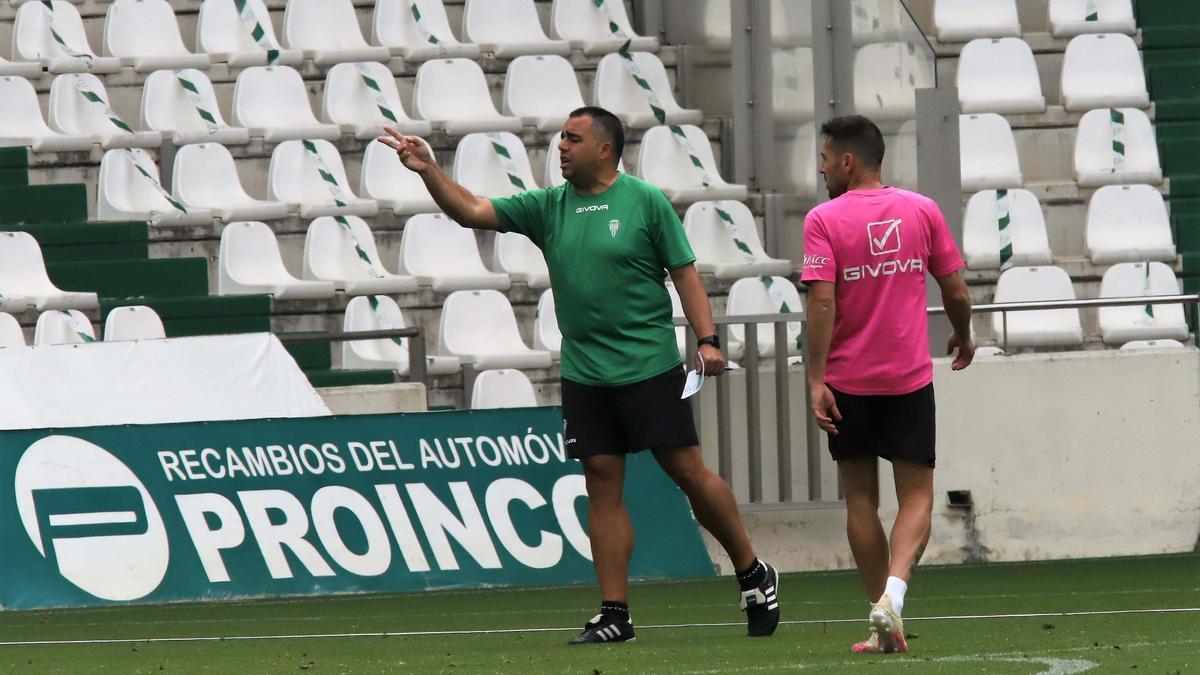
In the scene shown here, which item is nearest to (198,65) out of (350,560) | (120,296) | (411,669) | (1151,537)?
(120,296)

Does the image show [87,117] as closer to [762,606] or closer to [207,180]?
[207,180]

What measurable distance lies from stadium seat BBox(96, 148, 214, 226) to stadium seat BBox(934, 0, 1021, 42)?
18.1 ft

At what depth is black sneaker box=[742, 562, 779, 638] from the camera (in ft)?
20.8

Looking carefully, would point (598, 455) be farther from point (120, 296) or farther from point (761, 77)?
point (761, 77)

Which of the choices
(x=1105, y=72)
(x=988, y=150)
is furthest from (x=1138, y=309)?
(x=1105, y=72)

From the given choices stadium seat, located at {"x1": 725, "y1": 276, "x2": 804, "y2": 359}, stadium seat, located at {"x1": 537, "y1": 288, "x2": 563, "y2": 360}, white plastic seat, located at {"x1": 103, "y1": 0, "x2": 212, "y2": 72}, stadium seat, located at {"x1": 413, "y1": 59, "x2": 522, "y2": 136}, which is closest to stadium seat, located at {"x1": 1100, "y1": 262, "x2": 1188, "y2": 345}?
stadium seat, located at {"x1": 725, "y1": 276, "x2": 804, "y2": 359}

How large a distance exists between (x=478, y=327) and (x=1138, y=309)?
4.25 meters

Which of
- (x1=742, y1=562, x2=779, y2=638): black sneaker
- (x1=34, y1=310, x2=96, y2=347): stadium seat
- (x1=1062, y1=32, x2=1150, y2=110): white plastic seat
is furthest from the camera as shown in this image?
(x1=1062, y1=32, x2=1150, y2=110): white plastic seat

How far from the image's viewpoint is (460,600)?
8.87 metres

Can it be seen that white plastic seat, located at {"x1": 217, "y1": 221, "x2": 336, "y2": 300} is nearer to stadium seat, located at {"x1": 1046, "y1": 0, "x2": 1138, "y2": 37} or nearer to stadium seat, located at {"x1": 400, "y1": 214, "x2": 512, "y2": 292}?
stadium seat, located at {"x1": 400, "y1": 214, "x2": 512, "y2": 292}

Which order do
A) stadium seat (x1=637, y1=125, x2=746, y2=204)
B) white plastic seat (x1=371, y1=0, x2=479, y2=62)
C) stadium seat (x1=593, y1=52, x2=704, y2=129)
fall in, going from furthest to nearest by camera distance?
white plastic seat (x1=371, y1=0, x2=479, y2=62) → stadium seat (x1=593, y1=52, x2=704, y2=129) → stadium seat (x1=637, y1=125, x2=746, y2=204)

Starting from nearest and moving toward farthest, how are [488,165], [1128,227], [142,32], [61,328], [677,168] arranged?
[61,328] < [488,165] < [677,168] < [1128,227] < [142,32]

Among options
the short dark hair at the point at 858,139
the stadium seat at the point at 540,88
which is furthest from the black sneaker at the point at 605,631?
the stadium seat at the point at 540,88

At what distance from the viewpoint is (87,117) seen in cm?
1386
